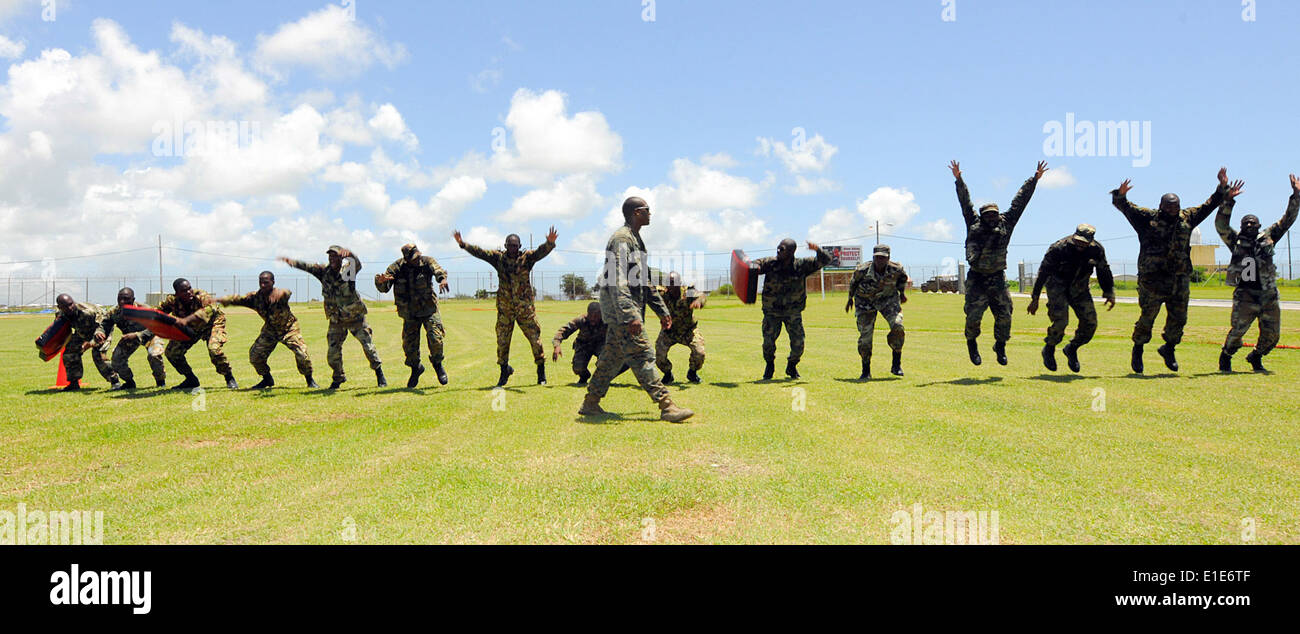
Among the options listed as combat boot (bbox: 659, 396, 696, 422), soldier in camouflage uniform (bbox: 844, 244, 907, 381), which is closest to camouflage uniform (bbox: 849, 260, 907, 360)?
soldier in camouflage uniform (bbox: 844, 244, 907, 381)

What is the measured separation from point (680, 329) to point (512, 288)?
2.79 metres

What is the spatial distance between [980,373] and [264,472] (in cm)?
1074

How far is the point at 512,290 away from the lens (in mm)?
11383

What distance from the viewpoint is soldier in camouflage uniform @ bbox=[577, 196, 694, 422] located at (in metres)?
8.04

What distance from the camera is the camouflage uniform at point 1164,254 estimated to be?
11273 mm

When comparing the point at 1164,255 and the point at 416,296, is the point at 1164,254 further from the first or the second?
the point at 416,296

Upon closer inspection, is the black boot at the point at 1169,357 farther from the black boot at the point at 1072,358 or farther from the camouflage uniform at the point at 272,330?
the camouflage uniform at the point at 272,330

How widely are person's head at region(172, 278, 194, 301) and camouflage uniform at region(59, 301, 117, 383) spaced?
184 centimetres

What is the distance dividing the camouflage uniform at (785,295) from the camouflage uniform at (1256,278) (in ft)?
21.6
